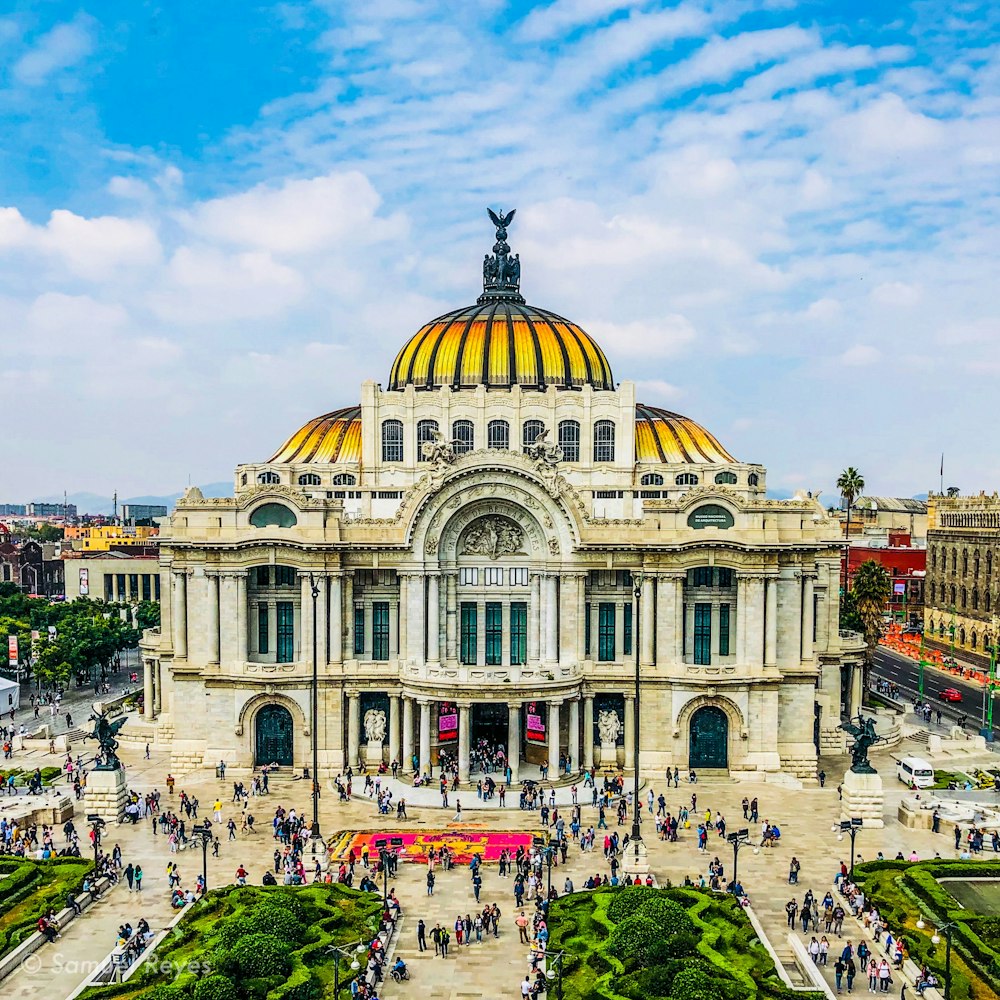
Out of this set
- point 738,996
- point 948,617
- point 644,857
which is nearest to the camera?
point 738,996

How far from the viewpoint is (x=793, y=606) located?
228 feet

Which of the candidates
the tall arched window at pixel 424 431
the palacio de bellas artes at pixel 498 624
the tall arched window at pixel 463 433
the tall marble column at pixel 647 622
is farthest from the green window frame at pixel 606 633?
the tall arched window at pixel 424 431

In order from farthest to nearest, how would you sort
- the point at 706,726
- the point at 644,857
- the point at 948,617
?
the point at 948,617 → the point at 706,726 → the point at 644,857

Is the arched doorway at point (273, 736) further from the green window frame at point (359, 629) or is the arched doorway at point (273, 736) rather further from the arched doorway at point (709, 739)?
the arched doorway at point (709, 739)

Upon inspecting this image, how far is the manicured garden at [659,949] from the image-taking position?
35.8 meters

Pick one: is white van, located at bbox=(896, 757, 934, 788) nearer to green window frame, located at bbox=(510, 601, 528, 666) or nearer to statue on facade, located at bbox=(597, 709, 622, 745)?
statue on facade, located at bbox=(597, 709, 622, 745)

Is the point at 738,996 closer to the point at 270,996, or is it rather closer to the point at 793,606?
the point at 270,996

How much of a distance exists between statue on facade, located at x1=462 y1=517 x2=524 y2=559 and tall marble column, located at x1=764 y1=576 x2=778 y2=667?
1531 cm

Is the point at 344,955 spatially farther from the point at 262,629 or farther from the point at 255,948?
the point at 262,629

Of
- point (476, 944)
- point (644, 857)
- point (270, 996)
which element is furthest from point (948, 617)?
point (270, 996)

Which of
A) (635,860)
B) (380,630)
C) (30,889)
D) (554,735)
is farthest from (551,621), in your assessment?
(30,889)

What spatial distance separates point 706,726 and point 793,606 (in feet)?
30.3

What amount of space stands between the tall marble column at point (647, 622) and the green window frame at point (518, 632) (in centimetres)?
724

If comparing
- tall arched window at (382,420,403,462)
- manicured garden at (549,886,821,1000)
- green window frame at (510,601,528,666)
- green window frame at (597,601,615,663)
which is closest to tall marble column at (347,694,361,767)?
green window frame at (510,601,528,666)
